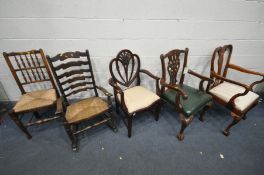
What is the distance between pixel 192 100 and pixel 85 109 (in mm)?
1271

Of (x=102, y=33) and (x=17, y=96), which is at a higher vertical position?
(x=102, y=33)

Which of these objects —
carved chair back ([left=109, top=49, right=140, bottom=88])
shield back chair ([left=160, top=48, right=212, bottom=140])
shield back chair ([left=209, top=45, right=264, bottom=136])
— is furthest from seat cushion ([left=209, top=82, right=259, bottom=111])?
carved chair back ([left=109, top=49, right=140, bottom=88])

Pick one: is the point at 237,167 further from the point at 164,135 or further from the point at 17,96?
the point at 17,96

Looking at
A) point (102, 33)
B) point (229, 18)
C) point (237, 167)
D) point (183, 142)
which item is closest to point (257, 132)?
point (237, 167)

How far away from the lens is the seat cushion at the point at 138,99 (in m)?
1.62

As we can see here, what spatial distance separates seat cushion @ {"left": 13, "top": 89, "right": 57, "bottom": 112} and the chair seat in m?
1.42

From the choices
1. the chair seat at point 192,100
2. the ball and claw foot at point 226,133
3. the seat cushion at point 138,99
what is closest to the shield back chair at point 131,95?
the seat cushion at point 138,99

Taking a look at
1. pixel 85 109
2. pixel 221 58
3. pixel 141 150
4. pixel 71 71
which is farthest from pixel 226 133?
pixel 71 71

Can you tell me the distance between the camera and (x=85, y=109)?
5.41ft

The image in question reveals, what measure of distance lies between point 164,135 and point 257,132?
1.26m

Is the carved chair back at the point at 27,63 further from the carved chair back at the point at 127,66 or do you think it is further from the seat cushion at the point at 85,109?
the carved chair back at the point at 127,66

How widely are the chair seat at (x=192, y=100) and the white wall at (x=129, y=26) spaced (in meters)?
0.55

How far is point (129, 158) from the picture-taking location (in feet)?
5.31

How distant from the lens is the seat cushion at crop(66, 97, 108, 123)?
154cm
